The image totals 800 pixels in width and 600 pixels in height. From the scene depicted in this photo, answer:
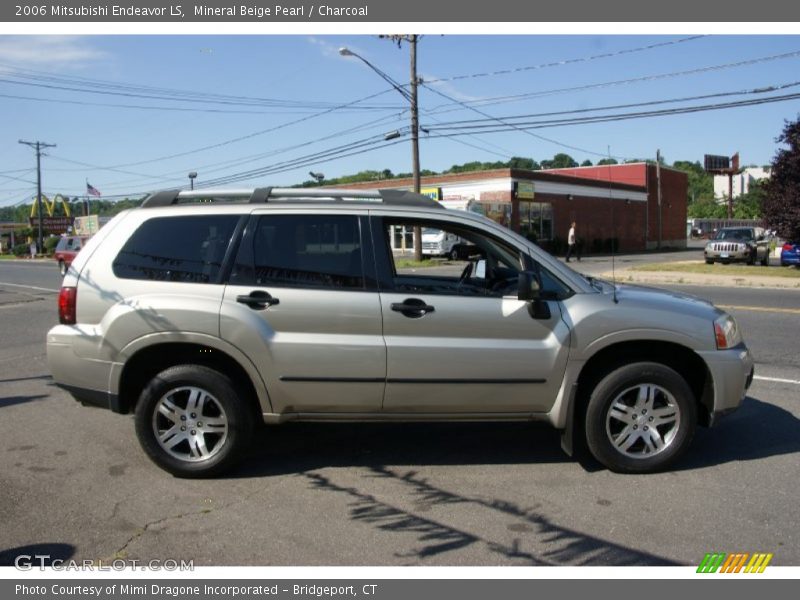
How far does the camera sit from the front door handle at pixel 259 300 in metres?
4.45

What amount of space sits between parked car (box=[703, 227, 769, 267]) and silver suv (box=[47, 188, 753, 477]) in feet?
88.4

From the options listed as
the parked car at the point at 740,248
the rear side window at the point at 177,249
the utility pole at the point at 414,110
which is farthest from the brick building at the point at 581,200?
the rear side window at the point at 177,249

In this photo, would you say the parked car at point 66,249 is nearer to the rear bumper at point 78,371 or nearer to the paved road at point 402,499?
the rear bumper at point 78,371

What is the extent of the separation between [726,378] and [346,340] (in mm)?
2579

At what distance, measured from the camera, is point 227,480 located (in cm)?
457

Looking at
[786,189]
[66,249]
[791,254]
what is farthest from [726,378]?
[66,249]

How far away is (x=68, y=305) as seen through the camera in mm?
4605

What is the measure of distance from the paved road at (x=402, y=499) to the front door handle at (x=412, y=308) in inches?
44.5

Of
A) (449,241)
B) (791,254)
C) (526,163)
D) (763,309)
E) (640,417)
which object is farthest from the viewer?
(526,163)

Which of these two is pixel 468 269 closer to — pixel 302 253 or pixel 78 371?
pixel 302 253

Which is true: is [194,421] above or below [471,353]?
below

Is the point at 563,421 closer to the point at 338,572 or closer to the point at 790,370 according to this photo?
the point at 338,572

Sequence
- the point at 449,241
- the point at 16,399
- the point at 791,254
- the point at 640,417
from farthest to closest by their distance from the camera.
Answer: the point at 791,254 < the point at 449,241 < the point at 16,399 < the point at 640,417

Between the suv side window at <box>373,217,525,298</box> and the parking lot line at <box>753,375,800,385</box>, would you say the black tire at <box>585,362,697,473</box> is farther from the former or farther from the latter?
the parking lot line at <box>753,375,800,385</box>
